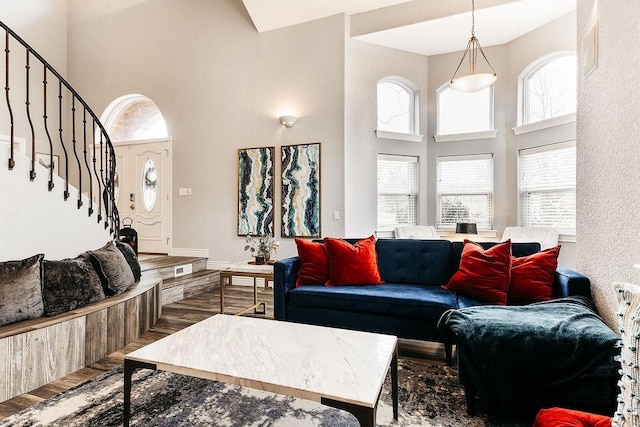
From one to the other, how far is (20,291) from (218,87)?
157 inches

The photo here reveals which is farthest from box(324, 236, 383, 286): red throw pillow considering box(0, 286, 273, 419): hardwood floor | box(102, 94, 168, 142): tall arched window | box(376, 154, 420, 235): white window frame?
box(102, 94, 168, 142): tall arched window

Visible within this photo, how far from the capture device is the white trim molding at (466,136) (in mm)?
5175

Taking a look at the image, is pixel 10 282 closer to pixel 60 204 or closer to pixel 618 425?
pixel 60 204

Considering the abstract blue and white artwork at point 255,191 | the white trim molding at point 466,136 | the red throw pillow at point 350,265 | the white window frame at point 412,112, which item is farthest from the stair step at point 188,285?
the white trim molding at point 466,136

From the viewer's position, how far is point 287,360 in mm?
1635

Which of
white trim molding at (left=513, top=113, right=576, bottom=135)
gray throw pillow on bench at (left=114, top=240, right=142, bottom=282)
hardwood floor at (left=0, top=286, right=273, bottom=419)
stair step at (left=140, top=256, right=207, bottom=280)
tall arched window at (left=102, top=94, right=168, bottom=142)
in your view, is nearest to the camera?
hardwood floor at (left=0, top=286, right=273, bottom=419)

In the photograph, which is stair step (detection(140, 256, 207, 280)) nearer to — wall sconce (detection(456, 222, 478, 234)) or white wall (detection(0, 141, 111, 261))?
white wall (detection(0, 141, 111, 261))

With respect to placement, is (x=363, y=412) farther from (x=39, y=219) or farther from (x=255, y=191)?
(x=255, y=191)

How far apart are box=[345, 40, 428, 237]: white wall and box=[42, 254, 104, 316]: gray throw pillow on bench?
2.94 meters

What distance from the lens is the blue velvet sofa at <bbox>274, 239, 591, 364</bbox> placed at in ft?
8.39

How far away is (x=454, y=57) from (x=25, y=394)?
6013 millimetres

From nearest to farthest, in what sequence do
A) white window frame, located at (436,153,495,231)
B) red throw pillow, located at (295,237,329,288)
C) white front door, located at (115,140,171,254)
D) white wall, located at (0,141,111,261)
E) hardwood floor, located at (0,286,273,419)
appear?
hardwood floor, located at (0,286,273,419) < white wall, located at (0,141,111,261) < red throw pillow, located at (295,237,329,288) < white window frame, located at (436,153,495,231) < white front door, located at (115,140,171,254)

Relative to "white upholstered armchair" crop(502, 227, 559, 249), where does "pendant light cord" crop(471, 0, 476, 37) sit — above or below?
above

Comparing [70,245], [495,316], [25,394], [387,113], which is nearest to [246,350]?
[495,316]
